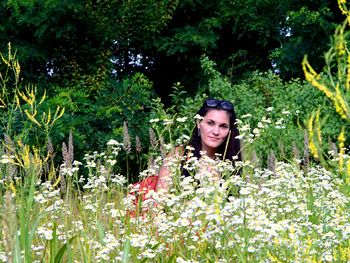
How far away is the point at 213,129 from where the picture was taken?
4883 mm

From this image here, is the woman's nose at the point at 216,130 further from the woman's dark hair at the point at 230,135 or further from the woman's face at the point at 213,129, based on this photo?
the woman's dark hair at the point at 230,135

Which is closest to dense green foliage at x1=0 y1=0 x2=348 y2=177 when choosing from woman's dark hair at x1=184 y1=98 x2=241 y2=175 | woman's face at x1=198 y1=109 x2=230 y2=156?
woman's dark hair at x1=184 y1=98 x2=241 y2=175

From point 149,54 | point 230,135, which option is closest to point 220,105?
point 230,135

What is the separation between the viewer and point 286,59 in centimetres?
1160

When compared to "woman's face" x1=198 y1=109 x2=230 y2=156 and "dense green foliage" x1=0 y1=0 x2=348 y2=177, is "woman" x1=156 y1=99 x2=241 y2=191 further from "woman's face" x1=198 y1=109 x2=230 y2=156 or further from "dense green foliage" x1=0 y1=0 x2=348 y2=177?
"dense green foliage" x1=0 y1=0 x2=348 y2=177

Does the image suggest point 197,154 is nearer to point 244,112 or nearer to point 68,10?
point 244,112

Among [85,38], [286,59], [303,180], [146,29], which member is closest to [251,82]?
[286,59]

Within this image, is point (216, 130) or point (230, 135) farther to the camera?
point (230, 135)

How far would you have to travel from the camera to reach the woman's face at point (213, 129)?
4.84 metres

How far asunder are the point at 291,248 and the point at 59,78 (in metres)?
9.35

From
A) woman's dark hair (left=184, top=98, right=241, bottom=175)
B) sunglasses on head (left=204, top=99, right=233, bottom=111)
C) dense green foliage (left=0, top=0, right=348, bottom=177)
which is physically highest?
dense green foliage (left=0, top=0, right=348, bottom=177)

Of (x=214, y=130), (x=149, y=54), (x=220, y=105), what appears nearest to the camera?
(x=214, y=130)

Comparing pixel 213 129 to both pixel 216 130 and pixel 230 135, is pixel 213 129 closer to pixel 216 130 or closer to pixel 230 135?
pixel 216 130

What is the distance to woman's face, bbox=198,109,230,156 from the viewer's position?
4.84m
